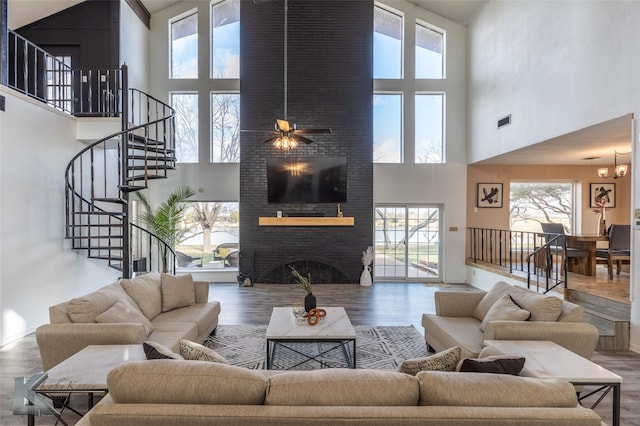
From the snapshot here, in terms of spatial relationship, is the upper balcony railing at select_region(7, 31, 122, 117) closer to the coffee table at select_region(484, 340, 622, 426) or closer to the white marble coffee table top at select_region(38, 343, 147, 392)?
the white marble coffee table top at select_region(38, 343, 147, 392)

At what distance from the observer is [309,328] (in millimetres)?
3494

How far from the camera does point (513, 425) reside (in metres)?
1.45

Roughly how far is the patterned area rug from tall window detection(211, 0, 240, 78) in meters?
5.83

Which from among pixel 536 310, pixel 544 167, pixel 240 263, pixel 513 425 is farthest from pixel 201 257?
pixel 544 167

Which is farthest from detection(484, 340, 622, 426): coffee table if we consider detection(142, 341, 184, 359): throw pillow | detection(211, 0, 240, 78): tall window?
detection(211, 0, 240, 78): tall window

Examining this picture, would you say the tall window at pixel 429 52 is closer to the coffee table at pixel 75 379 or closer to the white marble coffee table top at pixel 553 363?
the white marble coffee table top at pixel 553 363

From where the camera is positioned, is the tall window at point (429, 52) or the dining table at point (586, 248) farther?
the tall window at point (429, 52)

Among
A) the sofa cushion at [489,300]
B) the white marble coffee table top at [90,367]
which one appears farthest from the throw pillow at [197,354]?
the sofa cushion at [489,300]

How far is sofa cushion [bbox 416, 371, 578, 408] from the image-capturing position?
1.53 metres

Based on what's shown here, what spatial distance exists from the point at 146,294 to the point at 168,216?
401cm

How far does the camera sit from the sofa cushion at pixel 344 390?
155 cm

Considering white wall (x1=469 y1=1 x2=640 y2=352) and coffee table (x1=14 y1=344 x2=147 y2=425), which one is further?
white wall (x1=469 y1=1 x2=640 y2=352)

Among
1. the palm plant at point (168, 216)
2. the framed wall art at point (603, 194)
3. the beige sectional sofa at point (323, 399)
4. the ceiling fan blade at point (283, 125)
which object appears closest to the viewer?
the beige sectional sofa at point (323, 399)

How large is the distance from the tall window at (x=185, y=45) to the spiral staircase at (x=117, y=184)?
102cm
